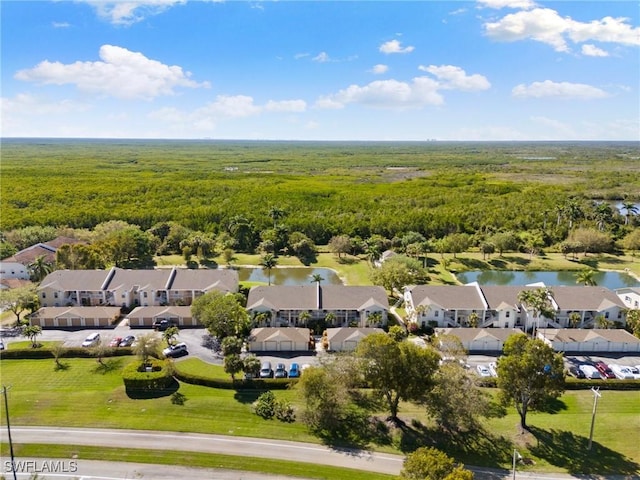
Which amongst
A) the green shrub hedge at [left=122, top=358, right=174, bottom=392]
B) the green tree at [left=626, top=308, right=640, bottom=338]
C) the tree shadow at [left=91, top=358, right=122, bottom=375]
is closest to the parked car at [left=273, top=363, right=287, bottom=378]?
the green shrub hedge at [left=122, top=358, right=174, bottom=392]

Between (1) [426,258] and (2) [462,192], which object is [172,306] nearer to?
(1) [426,258]

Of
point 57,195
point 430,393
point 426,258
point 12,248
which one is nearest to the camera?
point 430,393

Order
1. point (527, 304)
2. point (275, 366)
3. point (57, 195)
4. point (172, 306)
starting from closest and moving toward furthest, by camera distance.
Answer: point (275, 366) → point (527, 304) → point (172, 306) → point (57, 195)

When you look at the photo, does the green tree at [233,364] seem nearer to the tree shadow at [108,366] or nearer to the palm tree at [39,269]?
the tree shadow at [108,366]

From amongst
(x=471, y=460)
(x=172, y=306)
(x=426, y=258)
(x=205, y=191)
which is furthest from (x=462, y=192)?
(x=471, y=460)

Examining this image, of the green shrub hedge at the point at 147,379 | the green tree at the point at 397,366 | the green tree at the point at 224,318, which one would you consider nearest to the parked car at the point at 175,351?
the green tree at the point at 224,318

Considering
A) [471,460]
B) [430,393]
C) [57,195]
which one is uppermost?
[57,195]

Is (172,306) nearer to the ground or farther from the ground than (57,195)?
nearer to the ground

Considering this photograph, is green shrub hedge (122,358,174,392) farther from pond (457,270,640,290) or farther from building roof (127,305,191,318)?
pond (457,270,640,290)
